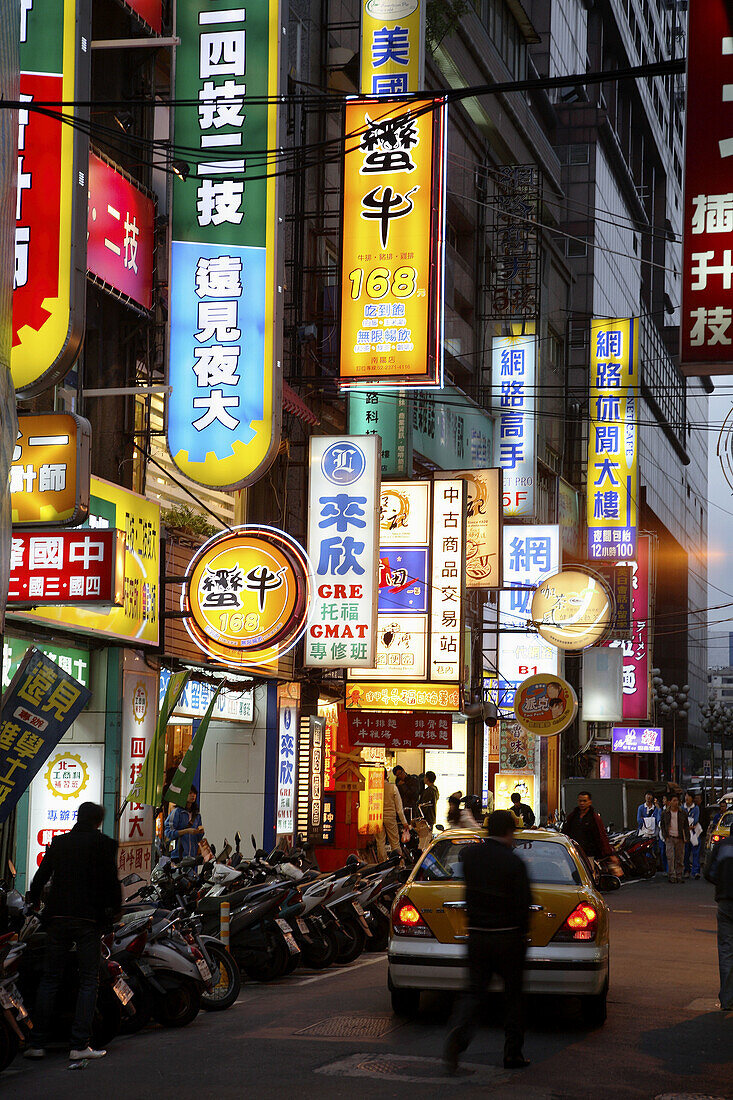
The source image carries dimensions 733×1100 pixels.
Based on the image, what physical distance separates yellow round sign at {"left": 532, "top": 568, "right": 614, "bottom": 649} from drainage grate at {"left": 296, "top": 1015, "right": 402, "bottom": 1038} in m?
20.1

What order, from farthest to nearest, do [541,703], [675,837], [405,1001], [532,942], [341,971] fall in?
[675,837]
[541,703]
[341,971]
[405,1001]
[532,942]

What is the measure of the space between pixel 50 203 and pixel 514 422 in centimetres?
2545

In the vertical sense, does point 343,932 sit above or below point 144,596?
below

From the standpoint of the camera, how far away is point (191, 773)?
16844 mm

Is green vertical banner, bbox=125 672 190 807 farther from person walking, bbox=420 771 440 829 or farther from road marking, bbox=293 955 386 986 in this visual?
person walking, bbox=420 771 440 829

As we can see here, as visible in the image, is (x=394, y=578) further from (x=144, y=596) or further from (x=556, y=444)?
(x=556, y=444)

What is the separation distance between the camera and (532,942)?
10.7 metres

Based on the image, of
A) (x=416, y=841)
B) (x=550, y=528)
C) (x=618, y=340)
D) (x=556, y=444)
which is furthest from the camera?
(x=556, y=444)

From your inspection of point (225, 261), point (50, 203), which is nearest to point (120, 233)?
point (225, 261)

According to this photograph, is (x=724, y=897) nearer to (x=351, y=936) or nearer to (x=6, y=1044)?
(x=351, y=936)

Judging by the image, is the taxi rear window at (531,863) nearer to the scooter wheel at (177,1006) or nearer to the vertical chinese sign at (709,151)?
the scooter wheel at (177,1006)

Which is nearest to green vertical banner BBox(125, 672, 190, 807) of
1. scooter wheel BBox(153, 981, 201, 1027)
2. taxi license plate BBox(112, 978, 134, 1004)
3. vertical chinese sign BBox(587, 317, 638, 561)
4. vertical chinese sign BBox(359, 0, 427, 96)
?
scooter wheel BBox(153, 981, 201, 1027)

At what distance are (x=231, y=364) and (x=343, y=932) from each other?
675 cm

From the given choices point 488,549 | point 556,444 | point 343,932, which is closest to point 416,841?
point 488,549
